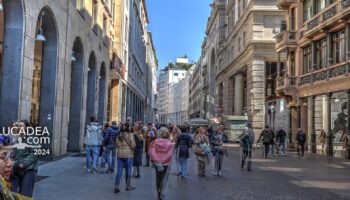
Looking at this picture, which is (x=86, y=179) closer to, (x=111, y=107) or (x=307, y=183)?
(x=307, y=183)

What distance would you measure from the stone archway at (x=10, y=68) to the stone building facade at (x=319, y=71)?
56.4ft

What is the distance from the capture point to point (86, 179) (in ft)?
40.7

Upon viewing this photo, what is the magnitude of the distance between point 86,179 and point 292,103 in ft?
77.3

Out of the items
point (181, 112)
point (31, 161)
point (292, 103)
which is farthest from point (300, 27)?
point (181, 112)

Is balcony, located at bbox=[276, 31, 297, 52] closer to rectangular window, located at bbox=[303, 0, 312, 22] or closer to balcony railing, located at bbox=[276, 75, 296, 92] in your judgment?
rectangular window, located at bbox=[303, 0, 312, 22]

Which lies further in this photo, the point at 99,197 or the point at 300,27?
the point at 300,27

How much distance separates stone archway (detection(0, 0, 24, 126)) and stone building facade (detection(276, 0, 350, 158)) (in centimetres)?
1720

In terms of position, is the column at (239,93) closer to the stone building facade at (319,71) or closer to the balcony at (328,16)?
the stone building facade at (319,71)

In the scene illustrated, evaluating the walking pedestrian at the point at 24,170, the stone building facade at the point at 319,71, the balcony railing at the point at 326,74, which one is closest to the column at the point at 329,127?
the stone building facade at the point at 319,71

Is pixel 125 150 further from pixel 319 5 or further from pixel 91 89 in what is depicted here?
pixel 319 5

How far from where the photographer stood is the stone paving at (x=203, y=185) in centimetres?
1016

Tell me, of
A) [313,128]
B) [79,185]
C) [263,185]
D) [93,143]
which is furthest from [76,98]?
[313,128]

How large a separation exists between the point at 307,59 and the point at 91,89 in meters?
15.5

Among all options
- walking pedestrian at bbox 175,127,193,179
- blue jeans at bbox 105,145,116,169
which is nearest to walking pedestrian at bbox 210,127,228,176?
walking pedestrian at bbox 175,127,193,179
